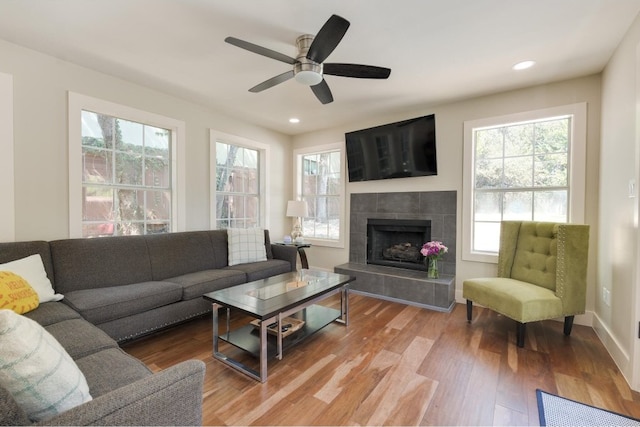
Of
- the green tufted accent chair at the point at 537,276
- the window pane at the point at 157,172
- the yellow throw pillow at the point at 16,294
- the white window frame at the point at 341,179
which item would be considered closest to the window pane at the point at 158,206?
the window pane at the point at 157,172

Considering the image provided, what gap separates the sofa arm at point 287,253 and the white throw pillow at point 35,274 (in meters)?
2.17

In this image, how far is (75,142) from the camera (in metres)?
2.58

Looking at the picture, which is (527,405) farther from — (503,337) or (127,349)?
(127,349)

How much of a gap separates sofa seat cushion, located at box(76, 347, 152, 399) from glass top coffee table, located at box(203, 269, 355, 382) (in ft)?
2.21

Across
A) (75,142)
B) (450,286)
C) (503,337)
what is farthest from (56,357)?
(450,286)

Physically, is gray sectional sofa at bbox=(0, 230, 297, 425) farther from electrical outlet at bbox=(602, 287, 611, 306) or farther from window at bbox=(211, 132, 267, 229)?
electrical outlet at bbox=(602, 287, 611, 306)

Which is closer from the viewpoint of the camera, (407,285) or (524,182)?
(524,182)

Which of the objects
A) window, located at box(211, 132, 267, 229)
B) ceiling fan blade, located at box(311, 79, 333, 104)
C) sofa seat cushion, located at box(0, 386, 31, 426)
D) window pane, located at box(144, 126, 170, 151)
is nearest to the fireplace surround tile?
window, located at box(211, 132, 267, 229)

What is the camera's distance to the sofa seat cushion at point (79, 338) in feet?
4.56

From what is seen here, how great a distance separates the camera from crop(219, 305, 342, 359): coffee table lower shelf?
2078mm

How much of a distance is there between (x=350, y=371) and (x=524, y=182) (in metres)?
2.74

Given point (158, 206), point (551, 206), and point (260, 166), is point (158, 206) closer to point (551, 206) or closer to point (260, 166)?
point (260, 166)

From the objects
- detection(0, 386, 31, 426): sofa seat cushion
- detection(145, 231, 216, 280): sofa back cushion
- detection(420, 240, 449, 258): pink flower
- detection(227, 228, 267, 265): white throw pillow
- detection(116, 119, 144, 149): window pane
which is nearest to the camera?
detection(0, 386, 31, 426): sofa seat cushion

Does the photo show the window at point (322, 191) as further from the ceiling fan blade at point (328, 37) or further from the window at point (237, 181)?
the ceiling fan blade at point (328, 37)
